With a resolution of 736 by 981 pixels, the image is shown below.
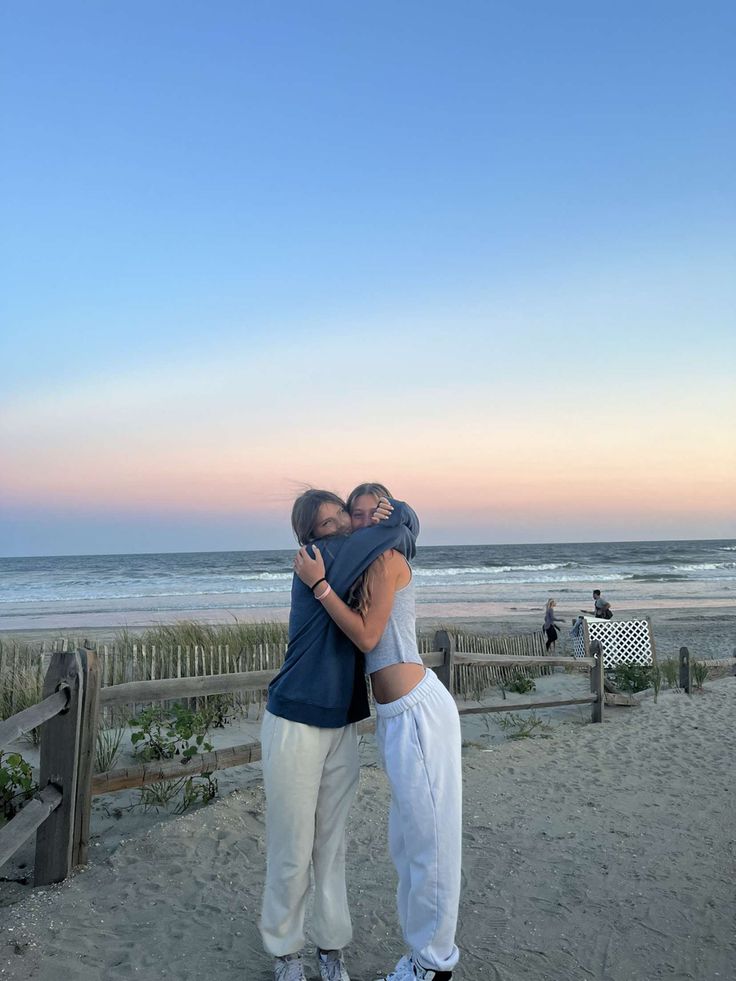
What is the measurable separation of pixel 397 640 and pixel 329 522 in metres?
0.48

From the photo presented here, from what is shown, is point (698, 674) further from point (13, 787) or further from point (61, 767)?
point (61, 767)

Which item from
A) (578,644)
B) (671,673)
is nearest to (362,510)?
(671,673)

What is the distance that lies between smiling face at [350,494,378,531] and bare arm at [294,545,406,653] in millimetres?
187

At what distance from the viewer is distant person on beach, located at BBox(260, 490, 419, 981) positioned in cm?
269

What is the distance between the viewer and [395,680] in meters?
2.64

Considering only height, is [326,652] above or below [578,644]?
above

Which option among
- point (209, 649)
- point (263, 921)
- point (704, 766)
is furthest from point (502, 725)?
point (263, 921)

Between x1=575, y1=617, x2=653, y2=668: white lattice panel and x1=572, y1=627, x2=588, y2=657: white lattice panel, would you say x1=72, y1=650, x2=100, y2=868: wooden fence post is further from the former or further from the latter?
x1=572, y1=627, x2=588, y2=657: white lattice panel

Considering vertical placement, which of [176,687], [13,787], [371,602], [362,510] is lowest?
[13,787]

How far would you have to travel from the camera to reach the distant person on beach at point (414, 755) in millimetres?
2572

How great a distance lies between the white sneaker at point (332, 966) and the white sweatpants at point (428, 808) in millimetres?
488

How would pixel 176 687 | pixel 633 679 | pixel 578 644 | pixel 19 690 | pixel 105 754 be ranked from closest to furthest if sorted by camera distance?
1. pixel 176 687
2. pixel 105 754
3. pixel 19 690
4. pixel 633 679
5. pixel 578 644

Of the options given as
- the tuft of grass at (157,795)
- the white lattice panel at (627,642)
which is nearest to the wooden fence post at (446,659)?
the tuft of grass at (157,795)

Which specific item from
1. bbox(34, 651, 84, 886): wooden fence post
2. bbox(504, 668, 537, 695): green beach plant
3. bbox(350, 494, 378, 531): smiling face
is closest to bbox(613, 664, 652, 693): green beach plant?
bbox(504, 668, 537, 695): green beach plant
